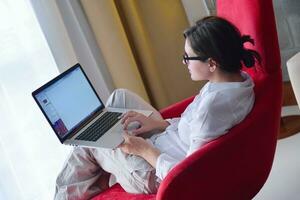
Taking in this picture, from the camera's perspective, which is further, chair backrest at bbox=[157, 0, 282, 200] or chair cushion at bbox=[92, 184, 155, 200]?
chair cushion at bbox=[92, 184, 155, 200]

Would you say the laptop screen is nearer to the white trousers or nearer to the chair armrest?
the white trousers

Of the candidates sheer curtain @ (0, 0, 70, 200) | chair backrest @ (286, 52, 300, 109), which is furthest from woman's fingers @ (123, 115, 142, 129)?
sheer curtain @ (0, 0, 70, 200)

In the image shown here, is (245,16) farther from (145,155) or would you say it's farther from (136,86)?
(136,86)

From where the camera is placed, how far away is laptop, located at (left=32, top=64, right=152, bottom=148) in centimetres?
181

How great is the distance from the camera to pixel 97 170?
193 cm

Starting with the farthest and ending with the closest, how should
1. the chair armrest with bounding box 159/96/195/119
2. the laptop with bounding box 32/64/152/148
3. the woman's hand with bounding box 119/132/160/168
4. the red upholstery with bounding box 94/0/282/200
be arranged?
the chair armrest with bounding box 159/96/195/119, the laptop with bounding box 32/64/152/148, the woman's hand with bounding box 119/132/160/168, the red upholstery with bounding box 94/0/282/200

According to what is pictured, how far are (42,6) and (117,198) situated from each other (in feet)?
3.78

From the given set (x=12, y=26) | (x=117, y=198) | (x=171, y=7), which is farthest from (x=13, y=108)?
(x=171, y=7)

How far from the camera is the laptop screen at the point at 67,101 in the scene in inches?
72.1

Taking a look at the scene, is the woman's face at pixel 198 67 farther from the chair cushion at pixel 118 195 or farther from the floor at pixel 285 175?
the floor at pixel 285 175

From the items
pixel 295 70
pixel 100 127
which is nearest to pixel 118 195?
pixel 100 127

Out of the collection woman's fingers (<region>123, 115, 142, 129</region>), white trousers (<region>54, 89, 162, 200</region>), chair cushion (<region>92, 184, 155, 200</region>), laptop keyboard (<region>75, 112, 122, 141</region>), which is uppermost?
laptop keyboard (<region>75, 112, 122, 141</region>)

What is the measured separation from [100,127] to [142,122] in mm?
163

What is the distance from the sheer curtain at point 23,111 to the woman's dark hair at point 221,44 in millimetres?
1123
